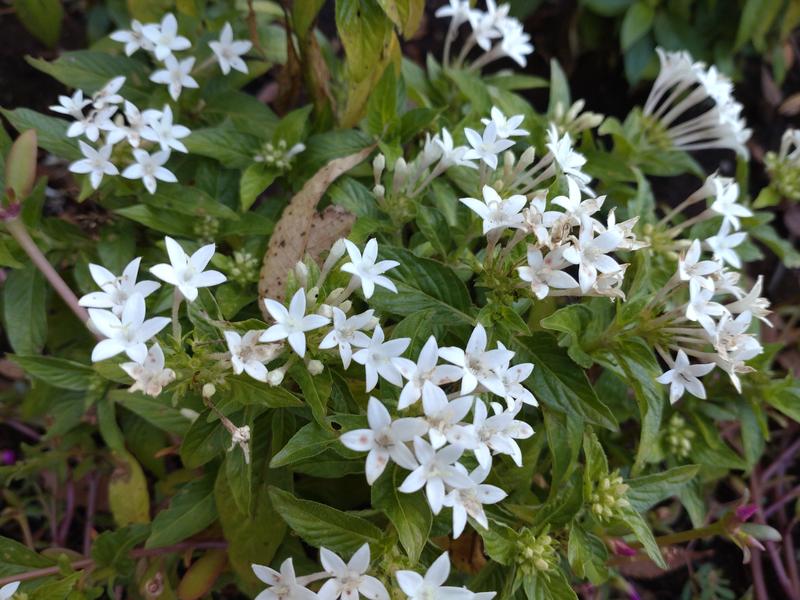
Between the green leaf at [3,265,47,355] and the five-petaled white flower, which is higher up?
the five-petaled white flower

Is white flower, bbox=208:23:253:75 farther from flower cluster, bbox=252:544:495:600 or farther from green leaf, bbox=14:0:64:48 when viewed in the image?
flower cluster, bbox=252:544:495:600

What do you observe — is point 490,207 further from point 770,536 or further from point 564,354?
point 770,536

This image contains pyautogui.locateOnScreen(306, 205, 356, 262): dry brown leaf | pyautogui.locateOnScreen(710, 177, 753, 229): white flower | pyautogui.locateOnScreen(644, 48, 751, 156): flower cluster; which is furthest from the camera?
pyautogui.locateOnScreen(644, 48, 751, 156): flower cluster

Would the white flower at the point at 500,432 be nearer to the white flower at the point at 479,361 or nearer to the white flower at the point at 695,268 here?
the white flower at the point at 479,361

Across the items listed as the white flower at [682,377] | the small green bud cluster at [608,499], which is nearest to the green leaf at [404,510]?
the small green bud cluster at [608,499]

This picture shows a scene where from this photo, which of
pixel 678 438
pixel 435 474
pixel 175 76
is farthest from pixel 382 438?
pixel 175 76

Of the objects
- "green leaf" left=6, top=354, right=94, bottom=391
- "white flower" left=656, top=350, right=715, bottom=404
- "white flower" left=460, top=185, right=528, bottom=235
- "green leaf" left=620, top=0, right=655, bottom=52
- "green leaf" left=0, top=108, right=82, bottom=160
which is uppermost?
"green leaf" left=620, top=0, right=655, bottom=52

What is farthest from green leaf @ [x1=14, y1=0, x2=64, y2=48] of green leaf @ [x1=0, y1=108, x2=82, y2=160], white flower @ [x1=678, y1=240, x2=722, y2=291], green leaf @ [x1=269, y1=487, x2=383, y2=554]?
white flower @ [x1=678, y1=240, x2=722, y2=291]
